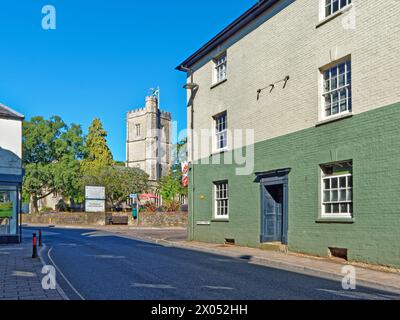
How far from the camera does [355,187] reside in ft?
41.5

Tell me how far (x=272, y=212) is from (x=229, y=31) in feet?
26.8

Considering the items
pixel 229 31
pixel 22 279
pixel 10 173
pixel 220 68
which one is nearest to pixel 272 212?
pixel 220 68

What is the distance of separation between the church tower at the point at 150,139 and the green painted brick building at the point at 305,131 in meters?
75.5

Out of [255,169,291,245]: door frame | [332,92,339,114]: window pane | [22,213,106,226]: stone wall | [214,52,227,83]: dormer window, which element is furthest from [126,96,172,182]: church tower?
[332,92,339,114]: window pane

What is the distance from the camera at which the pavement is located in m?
7.88

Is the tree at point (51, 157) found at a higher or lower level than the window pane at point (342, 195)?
higher

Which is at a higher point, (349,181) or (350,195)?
(349,181)

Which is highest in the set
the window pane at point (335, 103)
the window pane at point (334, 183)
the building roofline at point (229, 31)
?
the building roofline at point (229, 31)

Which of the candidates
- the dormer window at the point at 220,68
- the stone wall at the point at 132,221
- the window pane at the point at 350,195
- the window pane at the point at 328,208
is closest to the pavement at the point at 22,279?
the window pane at the point at 328,208

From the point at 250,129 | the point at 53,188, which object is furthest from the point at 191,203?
the point at 53,188

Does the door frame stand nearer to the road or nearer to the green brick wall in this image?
the green brick wall

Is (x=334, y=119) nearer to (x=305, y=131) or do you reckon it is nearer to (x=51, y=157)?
(x=305, y=131)

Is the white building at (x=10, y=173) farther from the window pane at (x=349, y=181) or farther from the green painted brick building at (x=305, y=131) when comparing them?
the window pane at (x=349, y=181)

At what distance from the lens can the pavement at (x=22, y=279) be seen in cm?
788
